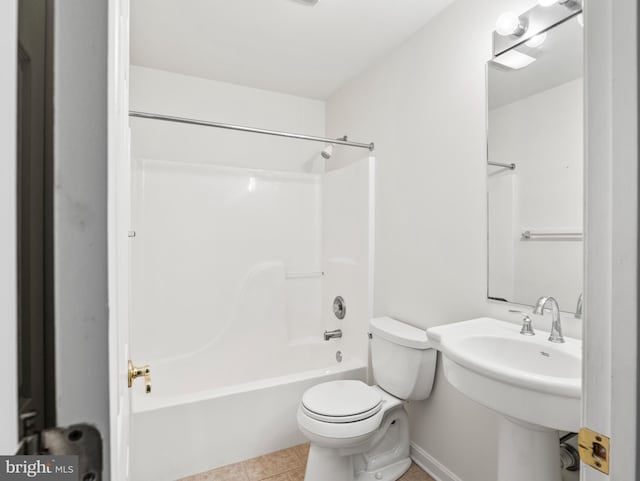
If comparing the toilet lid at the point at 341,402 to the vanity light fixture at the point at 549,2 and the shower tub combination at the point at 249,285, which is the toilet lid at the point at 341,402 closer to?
the shower tub combination at the point at 249,285

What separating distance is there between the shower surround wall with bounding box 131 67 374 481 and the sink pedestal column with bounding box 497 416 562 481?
1.06m

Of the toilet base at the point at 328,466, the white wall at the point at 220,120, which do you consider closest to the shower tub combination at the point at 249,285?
the white wall at the point at 220,120

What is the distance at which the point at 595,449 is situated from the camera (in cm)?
52

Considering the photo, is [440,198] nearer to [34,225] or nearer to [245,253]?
[245,253]

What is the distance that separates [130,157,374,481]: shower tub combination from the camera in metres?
1.93

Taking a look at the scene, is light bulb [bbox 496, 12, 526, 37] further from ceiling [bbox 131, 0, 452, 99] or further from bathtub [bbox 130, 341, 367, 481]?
bathtub [bbox 130, 341, 367, 481]

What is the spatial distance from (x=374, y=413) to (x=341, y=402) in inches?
6.2

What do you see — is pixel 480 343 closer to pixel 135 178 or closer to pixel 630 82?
pixel 630 82

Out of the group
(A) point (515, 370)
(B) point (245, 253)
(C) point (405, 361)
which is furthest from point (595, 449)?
(B) point (245, 253)

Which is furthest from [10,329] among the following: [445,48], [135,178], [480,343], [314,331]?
[314,331]

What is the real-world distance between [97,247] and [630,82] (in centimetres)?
71

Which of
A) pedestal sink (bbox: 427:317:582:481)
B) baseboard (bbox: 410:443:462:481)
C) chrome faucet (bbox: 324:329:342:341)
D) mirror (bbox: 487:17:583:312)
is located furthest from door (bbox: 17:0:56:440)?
chrome faucet (bbox: 324:329:342:341)

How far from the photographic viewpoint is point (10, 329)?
0.29 m

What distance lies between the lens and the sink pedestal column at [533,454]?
3.58 ft
